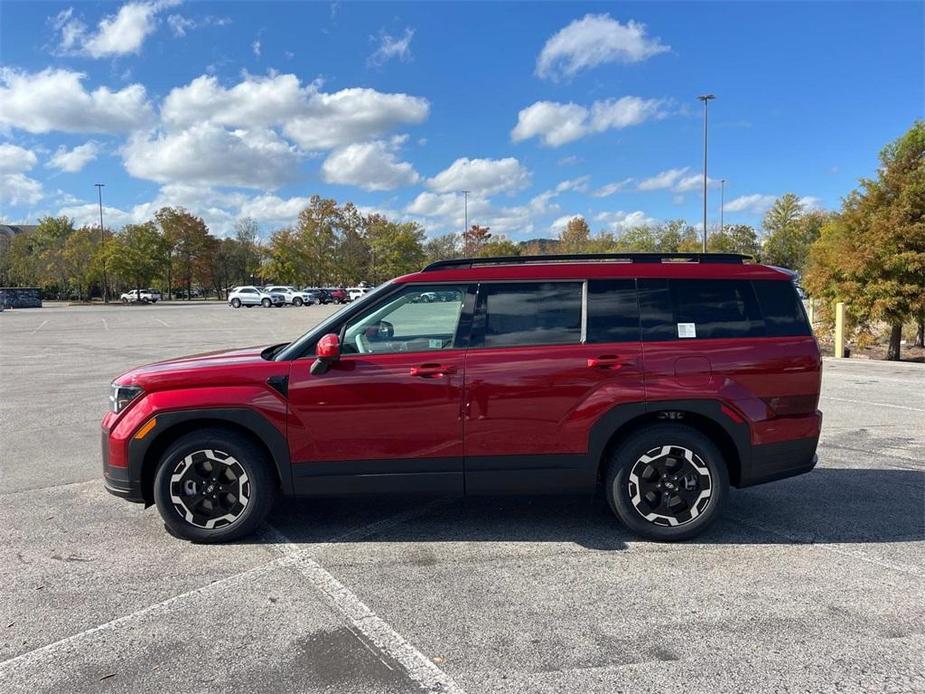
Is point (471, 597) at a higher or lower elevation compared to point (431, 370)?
lower

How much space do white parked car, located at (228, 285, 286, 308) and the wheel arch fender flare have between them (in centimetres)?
5352

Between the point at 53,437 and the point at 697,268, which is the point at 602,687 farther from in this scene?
the point at 53,437

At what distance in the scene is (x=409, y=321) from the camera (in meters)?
4.19

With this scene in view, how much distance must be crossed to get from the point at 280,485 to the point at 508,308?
1.94 meters

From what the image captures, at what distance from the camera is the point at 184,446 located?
4.04 m

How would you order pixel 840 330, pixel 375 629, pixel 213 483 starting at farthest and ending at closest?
1. pixel 840 330
2. pixel 213 483
3. pixel 375 629

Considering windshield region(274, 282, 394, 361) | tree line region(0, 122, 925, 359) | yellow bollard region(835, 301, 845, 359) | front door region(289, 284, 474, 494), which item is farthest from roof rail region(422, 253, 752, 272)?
tree line region(0, 122, 925, 359)

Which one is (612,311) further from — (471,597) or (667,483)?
(471,597)

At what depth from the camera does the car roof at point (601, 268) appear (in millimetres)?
4207

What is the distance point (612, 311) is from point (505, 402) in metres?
0.95

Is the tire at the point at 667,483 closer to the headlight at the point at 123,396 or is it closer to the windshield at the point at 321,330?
the windshield at the point at 321,330

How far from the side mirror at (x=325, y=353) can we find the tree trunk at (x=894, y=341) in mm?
14850

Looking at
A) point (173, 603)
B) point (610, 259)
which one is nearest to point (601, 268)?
point (610, 259)

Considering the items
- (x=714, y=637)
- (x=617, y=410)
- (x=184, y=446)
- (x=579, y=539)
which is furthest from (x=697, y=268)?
(x=184, y=446)
